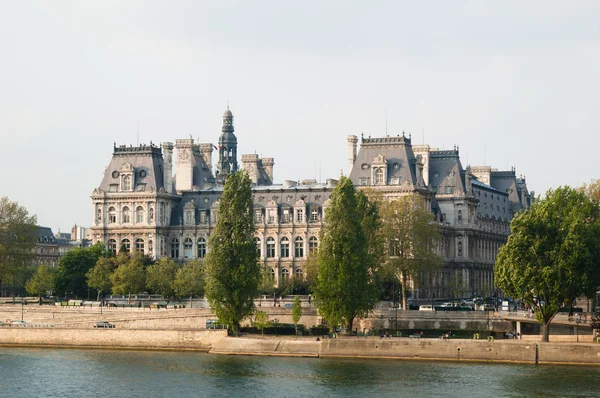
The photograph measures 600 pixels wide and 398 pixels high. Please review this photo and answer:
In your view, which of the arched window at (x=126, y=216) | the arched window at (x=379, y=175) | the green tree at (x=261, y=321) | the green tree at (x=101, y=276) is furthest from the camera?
the arched window at (x=126, y=216)

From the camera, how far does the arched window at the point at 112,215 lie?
185 m

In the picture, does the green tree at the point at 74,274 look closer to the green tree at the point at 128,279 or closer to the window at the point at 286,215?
the green tree at the point at 128,279

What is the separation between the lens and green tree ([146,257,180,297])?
163375 mm

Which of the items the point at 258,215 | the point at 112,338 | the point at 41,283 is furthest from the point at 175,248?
the point at 112,338

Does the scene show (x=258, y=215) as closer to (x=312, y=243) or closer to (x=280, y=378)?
(x=312, y=243)

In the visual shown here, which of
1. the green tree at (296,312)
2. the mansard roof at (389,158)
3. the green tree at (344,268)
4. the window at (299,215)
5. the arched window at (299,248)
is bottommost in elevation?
the green tree at (296,312)

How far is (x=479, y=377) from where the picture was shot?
10512cm

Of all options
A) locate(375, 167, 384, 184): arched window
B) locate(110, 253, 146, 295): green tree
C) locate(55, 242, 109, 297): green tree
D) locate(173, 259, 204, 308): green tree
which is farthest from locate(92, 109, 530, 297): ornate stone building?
locate(173, 259, 204, 308): green tree

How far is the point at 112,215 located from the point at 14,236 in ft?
65.2

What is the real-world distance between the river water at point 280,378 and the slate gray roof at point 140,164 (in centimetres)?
6342

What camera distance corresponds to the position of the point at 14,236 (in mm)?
167750

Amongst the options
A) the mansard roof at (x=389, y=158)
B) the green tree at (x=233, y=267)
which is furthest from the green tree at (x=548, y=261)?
the mansard roof at (x=389, y=158)

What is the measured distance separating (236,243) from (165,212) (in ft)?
192

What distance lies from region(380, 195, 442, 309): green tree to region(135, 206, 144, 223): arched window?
38780 mm
